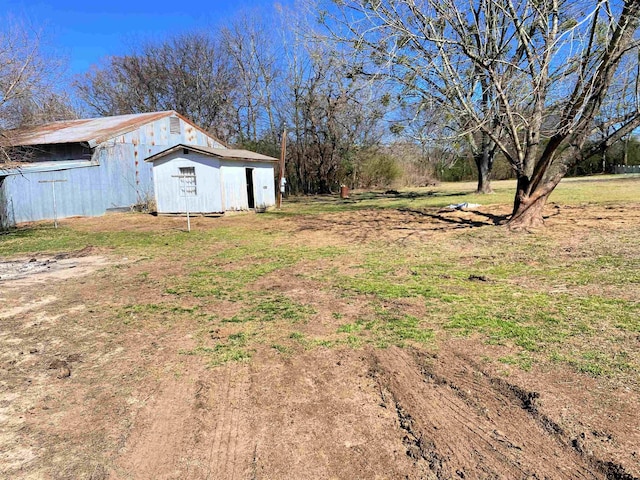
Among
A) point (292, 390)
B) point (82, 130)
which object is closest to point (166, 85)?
point (82, 130)

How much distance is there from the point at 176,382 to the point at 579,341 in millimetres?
3436

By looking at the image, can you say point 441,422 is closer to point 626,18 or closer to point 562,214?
point 626,18

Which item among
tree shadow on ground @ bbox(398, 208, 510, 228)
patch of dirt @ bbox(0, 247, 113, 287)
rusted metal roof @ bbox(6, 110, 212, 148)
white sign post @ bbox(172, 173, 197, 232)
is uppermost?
rusted metal roof @ bbox(6, 110, 212, 148)

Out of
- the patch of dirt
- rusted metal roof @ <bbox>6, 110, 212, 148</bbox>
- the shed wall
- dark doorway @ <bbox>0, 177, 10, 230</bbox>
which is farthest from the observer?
rusted metal roof @ <bbox>6, 110, 212, 148</bbox>

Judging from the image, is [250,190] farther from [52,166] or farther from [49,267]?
[49,267]

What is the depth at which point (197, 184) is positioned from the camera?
16.9 metres

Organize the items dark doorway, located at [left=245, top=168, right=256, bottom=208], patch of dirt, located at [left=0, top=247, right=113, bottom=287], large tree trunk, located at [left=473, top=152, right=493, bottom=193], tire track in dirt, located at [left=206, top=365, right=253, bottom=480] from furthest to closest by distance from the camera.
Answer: large tree trunk, located at [left=473, top=152, right=493, bottom=193] → dark doorway, located at [left=245, top=168, right=256, bottom=208] → patch of dirt, located at [left=0, top=247, right=113, bottom=287] → tire track in dirt, located at [left=206, top=365, right=253, bottom=480]

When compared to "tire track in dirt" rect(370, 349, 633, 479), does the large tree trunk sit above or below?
above

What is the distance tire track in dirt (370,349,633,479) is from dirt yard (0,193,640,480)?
11 mm

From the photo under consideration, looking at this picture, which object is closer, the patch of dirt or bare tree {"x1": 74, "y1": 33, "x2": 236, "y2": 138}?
the patch of dirt

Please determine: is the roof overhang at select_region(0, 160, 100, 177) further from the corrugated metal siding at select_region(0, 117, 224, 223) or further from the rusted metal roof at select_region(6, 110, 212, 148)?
the rusted metal roof at select_region(6, 110, 212, 148)

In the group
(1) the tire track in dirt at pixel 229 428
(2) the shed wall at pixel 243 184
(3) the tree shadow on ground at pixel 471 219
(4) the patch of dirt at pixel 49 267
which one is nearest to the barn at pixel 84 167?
(2) the shed wall at pixel 243 184

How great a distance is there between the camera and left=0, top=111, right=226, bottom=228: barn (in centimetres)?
1547

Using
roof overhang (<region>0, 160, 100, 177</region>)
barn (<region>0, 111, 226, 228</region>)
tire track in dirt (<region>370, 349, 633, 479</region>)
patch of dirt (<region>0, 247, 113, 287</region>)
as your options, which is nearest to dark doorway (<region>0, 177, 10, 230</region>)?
barn (<region>0, 111, 226, 228</region>)
